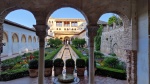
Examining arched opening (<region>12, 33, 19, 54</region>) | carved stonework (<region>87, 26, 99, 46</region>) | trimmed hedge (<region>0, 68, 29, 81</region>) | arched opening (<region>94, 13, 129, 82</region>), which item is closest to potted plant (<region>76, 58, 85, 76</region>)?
A: arched opening (<region>94, 13, 129, 82</region>)

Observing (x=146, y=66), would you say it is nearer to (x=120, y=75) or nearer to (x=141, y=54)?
(x=141, y=54)

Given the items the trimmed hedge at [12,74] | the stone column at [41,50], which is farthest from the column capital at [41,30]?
the trimmed hedge at [12,74]

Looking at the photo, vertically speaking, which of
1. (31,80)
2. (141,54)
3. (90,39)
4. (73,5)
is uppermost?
(73,5)

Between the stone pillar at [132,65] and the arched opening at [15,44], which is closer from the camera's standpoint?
the stone pillar at [132,65]

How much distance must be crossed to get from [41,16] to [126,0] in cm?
342

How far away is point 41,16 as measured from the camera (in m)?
5.39

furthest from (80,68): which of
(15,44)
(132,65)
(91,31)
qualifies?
A: (15,44)

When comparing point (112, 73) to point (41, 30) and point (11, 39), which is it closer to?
point (41, 30)

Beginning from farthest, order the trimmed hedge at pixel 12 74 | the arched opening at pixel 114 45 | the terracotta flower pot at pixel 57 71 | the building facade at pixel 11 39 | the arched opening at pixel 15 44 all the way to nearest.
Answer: the arched opening at pixel 15 44 < the building facade at pixel 11 39 < the arched opening at pixel 114 45 < the terracotta flower pot at pixel 57 71 < the trimmed hedge at pixel 12 74

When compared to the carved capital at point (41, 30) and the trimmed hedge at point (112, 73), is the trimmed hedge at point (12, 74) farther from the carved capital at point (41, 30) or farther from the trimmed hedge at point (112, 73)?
the trimmed hedge at point (112, 73)

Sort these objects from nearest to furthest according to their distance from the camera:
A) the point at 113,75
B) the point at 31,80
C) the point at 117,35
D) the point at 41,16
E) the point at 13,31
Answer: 1. the point at 41,16
2. the point at 31,80
3. the point at 113,75
4. the point at 117,35
5. the point at 13,31

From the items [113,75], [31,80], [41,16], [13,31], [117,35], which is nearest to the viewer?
[41,16]

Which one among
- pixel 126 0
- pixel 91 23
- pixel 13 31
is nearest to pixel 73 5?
pixel 91 23

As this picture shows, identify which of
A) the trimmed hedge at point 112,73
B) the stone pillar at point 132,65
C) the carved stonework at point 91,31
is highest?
the carved stonework at point 91,31
